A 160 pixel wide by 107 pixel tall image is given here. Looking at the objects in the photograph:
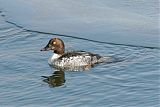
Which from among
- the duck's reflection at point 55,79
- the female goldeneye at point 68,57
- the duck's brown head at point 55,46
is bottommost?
the duck's reflection at point 55,79

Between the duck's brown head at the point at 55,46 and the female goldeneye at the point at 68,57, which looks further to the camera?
the duck's brown head at the point at 55,46

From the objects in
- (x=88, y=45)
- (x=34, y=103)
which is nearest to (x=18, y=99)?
(x=34, y=103)

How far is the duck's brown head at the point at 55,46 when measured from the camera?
15.4m

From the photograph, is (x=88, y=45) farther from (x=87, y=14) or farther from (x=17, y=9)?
(x=17, y=9)

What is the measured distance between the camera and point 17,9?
2006cm

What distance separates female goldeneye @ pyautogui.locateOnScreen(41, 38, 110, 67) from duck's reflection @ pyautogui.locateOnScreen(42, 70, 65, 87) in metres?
0.61

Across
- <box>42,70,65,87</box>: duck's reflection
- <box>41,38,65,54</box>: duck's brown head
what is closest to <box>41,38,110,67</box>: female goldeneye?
<box>41,38,65,54</box>: duck's brown head

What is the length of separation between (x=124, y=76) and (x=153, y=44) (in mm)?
2947

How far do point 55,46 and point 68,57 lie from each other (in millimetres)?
533

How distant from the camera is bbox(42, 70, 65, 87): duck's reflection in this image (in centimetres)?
1360

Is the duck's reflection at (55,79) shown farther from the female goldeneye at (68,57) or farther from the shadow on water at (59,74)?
the female goldeneye at (68,57)

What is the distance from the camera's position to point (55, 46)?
50.9 ft

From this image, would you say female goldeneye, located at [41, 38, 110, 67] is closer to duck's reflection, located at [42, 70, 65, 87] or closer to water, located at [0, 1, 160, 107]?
water, located at [0, 1, 160, 107]

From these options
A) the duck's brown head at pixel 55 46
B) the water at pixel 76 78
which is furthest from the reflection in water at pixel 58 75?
the duck's brown head at pixel 55 46
